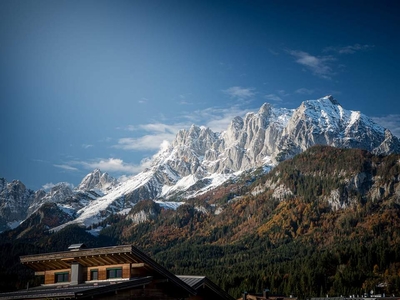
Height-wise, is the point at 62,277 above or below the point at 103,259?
below

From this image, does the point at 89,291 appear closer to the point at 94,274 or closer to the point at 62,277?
the point at 94,274

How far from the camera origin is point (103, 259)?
2717 centimetres

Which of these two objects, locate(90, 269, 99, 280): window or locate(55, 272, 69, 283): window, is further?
locate(55, 272, 69, 283): window

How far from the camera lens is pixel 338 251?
7338 inches

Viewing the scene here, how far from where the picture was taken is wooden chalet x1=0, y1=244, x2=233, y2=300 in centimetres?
2484

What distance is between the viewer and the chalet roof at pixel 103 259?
1024 inches

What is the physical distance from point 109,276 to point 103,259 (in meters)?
1.02

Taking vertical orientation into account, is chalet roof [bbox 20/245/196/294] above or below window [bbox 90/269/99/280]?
above

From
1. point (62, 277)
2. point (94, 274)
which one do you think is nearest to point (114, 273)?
point (94, 274)

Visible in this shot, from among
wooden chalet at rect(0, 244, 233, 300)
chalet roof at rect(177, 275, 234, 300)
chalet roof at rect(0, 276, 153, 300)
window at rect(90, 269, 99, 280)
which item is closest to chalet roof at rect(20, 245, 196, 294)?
Answer: wooden chalet at rect(0, 244, 233, 300)

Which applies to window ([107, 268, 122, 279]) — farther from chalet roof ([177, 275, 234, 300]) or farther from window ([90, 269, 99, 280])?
chalet roof ([177, 275, 234, 300])

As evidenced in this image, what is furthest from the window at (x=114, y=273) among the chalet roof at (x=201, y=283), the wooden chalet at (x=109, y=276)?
the chalet roof at (x=201, y=283)

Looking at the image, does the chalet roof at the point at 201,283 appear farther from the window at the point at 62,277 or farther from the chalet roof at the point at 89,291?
the window at the point at 62,277

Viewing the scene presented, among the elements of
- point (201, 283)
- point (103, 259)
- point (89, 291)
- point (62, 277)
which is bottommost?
point (89, 291)
